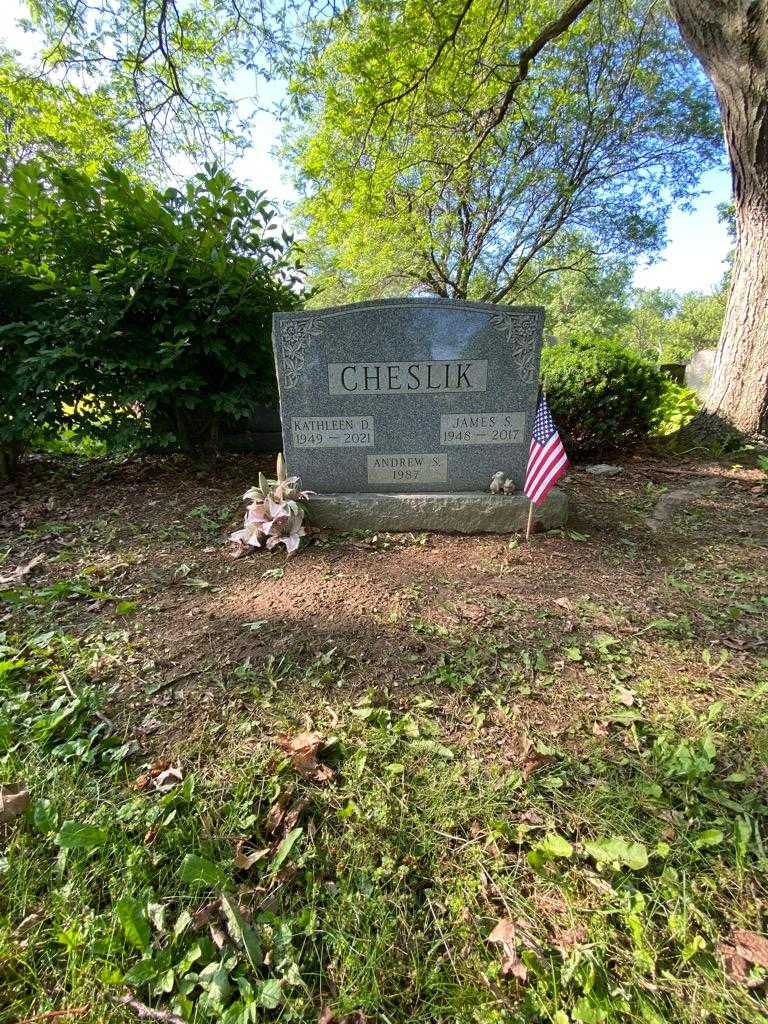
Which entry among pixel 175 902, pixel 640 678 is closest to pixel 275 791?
pixel 175 902

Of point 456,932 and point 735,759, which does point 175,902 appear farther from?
point 735,759

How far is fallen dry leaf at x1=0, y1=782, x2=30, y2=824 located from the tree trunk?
246 inches

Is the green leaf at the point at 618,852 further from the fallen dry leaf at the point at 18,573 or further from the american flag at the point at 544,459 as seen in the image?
the fallen dry leaf at the point at 18,573

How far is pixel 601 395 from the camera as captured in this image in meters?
4.91

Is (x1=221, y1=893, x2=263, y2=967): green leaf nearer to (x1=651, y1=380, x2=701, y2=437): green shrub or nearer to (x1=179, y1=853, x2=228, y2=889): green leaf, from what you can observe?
(x1=179, y1=853, x2=228, y2=889): green leaf

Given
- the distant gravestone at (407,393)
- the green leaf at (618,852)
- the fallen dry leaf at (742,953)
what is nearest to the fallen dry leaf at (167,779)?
the green leaf at (618,852)

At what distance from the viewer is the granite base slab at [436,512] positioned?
128 inches

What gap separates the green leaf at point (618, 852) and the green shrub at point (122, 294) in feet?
12.6

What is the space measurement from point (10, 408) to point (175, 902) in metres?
4.22

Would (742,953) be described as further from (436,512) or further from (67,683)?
(436,512)

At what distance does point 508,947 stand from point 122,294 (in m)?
4.45

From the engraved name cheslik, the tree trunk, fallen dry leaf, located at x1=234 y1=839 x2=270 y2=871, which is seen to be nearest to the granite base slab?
the engraved name cheslik

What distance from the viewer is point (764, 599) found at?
2.37 metres

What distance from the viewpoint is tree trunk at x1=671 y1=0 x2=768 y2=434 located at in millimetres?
3836
